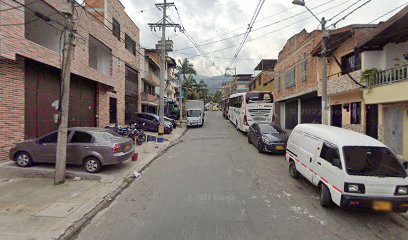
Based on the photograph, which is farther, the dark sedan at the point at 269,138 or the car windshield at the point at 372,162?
the dark sedan at the point at 269,138

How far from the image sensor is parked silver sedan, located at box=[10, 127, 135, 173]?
8.31 m

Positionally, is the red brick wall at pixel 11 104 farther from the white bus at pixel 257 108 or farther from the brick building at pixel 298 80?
the brick building at pixel 298 80

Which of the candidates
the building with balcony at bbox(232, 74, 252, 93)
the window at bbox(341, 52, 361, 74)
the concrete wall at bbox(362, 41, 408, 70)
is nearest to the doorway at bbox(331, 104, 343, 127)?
the window at bbox(341, 52, 361, 74)

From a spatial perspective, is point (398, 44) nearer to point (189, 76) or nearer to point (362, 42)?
point (362, 42)

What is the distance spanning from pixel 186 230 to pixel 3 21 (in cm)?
906

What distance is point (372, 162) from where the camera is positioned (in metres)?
5.42

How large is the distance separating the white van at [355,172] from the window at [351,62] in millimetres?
8901

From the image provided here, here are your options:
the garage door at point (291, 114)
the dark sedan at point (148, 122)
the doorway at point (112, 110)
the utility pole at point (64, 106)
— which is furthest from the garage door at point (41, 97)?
the garage door at point (291, 114)

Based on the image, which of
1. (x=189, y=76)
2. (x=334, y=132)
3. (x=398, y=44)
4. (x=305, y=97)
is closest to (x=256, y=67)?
(x=189, y=76)

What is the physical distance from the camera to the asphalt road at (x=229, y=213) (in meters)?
4.43

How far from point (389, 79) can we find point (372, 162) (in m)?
7.25

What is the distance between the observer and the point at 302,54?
19453 mm

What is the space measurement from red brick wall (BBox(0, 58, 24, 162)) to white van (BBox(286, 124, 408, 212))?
10.3 m

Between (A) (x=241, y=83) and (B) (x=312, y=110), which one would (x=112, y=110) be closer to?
(B) (x=312, y=110)
